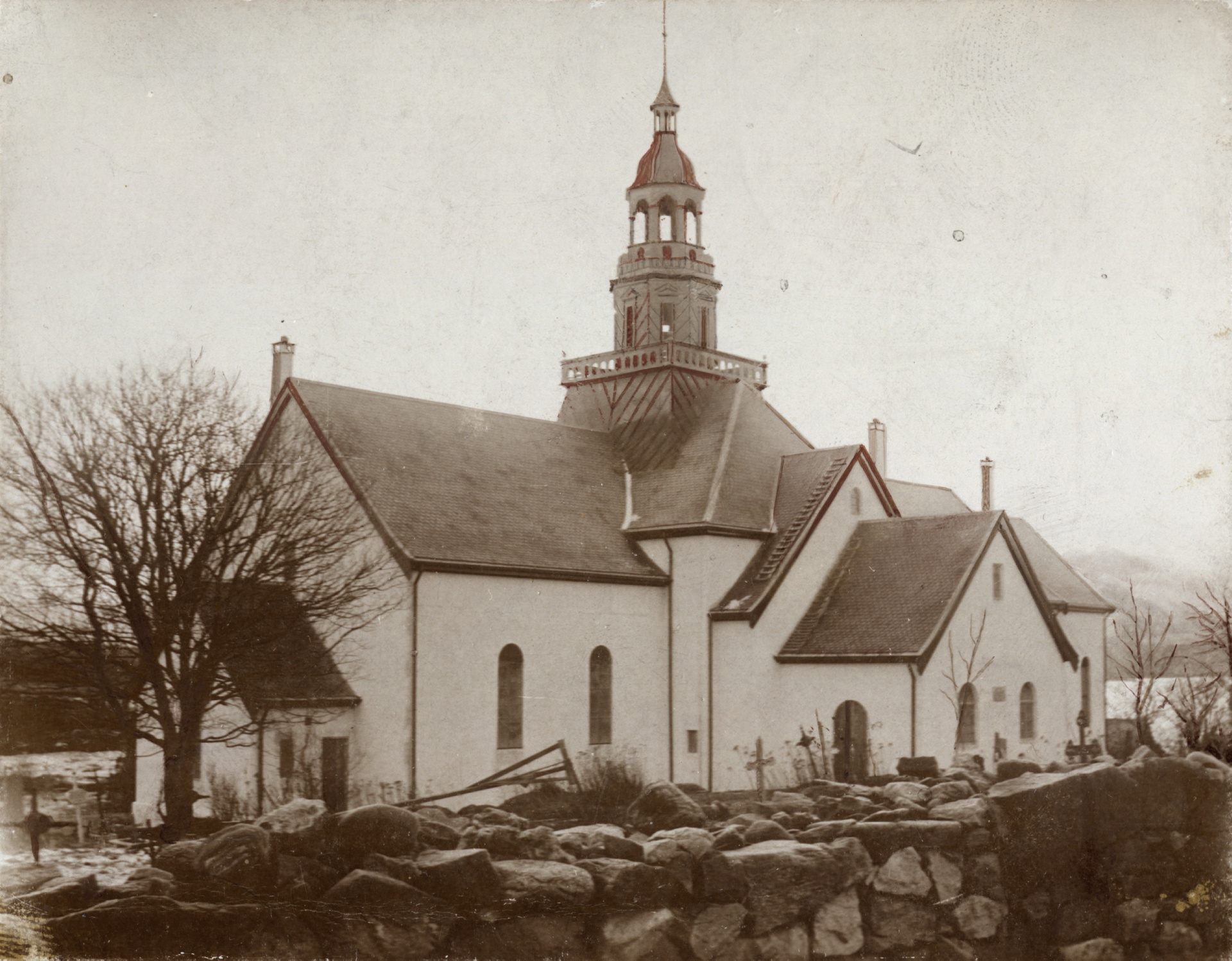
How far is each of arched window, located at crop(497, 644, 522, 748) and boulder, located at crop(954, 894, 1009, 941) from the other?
12.4 m

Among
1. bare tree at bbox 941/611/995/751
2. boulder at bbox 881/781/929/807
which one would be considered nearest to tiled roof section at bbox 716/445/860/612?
bare tree at bbox 941/611/995/751

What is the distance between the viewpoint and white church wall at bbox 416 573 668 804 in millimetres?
22359

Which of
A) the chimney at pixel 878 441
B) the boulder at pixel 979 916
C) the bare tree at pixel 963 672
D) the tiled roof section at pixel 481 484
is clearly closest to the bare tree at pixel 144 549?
the tiled roof section at pixel 481 484

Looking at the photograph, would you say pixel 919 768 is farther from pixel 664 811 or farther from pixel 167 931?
pixel 167 931

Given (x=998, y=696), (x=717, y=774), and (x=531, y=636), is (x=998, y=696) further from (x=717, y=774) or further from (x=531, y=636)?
(x=531, y=636)

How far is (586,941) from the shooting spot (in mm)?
11133

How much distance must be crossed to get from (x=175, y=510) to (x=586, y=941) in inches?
299

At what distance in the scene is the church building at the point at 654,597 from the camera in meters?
22.1

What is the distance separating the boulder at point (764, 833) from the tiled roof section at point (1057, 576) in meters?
27.2

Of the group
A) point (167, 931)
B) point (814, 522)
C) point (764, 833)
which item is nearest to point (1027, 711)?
point (814, 522)

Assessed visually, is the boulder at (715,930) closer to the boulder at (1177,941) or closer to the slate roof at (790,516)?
the boulder at (1177,941)

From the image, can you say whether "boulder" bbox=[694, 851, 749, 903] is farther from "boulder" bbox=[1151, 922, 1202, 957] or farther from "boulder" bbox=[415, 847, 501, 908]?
"boulder" bbox=[1151, 922, 1202, 957]

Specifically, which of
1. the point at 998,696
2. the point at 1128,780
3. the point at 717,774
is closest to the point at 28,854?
the point at 1128,780

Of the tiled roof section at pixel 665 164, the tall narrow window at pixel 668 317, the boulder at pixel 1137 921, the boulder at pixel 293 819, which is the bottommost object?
the boulder at pixel 1137 921
